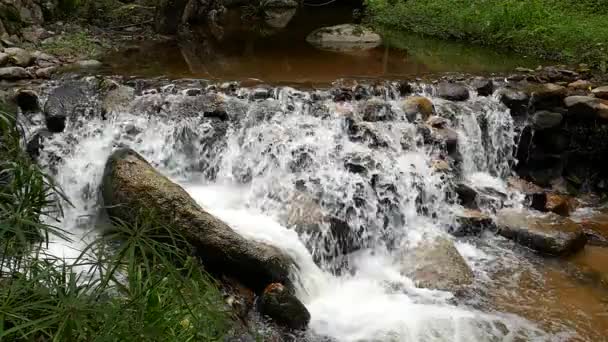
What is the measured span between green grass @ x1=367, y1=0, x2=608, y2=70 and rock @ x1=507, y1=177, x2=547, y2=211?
2.89m

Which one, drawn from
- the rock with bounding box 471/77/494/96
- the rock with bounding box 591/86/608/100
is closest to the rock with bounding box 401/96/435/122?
the rock with bounding box 471/77/494/96

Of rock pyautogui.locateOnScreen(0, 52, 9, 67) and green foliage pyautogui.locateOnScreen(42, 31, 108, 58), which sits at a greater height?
rock pyautogui.locateOnScreen(0, 52, 9, 67)

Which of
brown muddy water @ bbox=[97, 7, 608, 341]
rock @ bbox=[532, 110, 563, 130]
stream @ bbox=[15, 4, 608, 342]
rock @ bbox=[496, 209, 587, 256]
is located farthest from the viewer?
rock @ bbox=[532, 110, 563, 130]

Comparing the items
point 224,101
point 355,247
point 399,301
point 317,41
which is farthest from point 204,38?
point 399,301

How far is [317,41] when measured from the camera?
11.7 metres

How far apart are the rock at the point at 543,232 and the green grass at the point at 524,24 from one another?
12.7 feet

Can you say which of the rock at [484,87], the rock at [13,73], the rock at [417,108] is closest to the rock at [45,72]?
the rock at [13,73]

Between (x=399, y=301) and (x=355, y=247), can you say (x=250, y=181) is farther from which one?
(x=399, y=301)

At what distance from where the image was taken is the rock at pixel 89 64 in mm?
8516

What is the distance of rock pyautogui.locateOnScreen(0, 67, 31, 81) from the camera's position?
23.8 ft

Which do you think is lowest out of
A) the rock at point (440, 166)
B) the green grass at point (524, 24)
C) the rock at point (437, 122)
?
the rock at point (440, 166)

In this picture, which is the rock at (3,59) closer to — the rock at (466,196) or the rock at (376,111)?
the rock at (376,111)

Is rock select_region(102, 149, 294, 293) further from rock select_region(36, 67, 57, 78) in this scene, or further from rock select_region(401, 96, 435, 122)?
rock select_region(36, 67, 57, 78)

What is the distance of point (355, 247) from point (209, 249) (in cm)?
170
